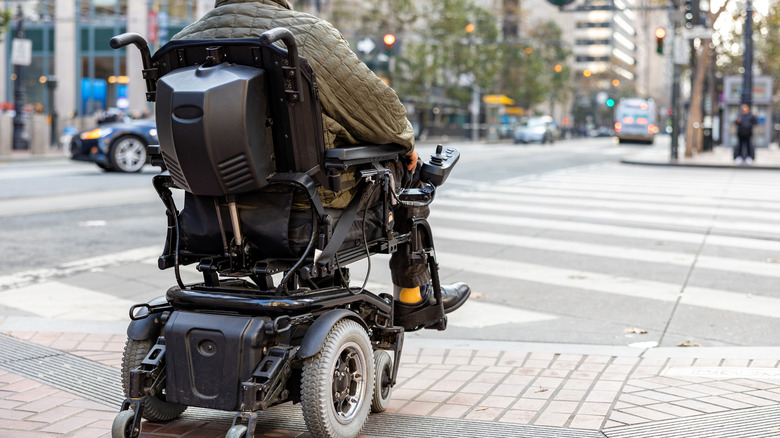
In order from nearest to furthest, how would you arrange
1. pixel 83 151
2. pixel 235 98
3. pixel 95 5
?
pixel 235 98
pixel 83 151
pixel 95 5

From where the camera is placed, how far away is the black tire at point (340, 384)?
10.7 ft

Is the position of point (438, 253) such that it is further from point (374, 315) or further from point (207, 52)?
point (207, 52)

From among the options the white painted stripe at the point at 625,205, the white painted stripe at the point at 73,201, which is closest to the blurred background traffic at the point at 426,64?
the white painted stripe at the point at 625,205

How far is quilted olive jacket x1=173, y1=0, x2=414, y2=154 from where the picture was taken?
3.35 meters

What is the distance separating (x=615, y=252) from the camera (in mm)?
8727

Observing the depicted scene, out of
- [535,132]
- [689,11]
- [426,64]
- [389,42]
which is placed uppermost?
[426,64]

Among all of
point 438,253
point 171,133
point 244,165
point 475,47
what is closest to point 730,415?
point 244,165

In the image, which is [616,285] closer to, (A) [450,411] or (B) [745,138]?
(A) [450,411]

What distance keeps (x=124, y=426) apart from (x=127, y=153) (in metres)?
16.0

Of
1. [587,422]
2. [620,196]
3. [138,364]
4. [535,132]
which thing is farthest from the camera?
[535,132]

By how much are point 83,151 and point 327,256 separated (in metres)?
16.2

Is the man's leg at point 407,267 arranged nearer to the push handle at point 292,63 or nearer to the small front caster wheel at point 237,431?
the push handle at point 292,63

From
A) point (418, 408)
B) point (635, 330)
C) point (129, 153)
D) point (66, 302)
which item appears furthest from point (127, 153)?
point (418, 408)

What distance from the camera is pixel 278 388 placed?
10.8 feet
